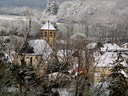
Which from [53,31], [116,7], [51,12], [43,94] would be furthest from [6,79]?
[116,7]

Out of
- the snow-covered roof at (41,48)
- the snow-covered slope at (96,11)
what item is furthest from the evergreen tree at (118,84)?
the snow-covered slope at (96,11)

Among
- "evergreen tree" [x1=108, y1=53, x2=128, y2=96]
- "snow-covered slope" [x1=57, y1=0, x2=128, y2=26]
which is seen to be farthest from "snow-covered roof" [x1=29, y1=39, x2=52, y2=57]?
"snow-covered slope" [x1=57, y1=0, x2=128, y2=26]

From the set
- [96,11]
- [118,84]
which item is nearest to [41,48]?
[118,84]

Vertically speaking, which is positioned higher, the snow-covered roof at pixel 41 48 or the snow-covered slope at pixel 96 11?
the snow-covered roof at pixel 41 48

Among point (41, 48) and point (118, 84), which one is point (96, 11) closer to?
point (41, 48)

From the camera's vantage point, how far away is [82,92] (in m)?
11.3

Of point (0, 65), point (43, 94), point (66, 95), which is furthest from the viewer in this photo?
point (66, 95)

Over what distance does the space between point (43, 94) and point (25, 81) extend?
42.7 inches

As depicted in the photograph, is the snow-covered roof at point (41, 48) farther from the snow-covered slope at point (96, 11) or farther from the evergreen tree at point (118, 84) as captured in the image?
the snow-covered slope at point (96, 11)

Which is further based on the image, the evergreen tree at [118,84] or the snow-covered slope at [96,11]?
the snow-covered slope at [96,11]

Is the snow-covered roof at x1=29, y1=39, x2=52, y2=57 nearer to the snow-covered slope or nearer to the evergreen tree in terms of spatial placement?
the evergreen tree

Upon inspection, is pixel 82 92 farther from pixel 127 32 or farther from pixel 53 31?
pixel 127 32

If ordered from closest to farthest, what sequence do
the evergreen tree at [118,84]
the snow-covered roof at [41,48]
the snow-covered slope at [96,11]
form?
1. the evergreen tree at [118,84]
2. the snow-covered roof at [41,48]
3. the snow-covered slope at [96,11]

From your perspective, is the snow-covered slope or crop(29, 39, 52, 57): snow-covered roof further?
the snow-covered slope
